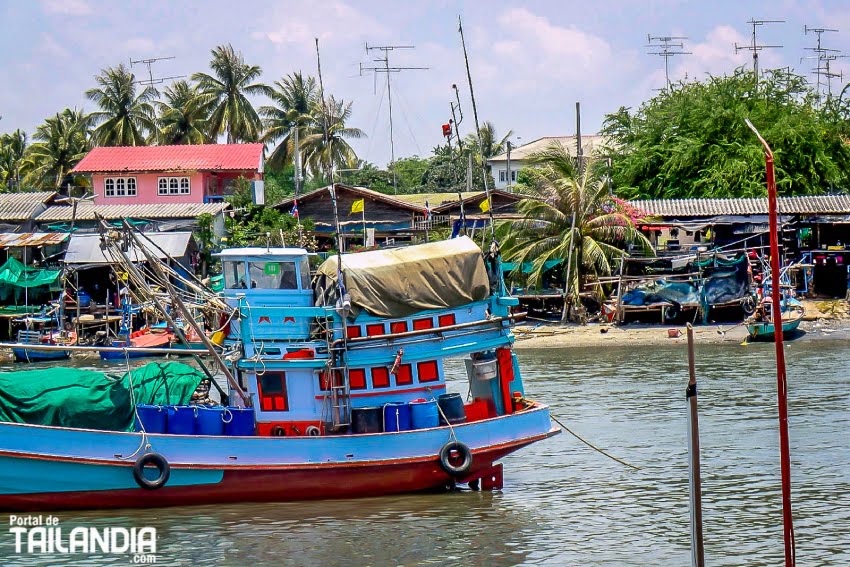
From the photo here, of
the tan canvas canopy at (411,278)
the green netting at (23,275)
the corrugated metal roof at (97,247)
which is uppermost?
the corrugated metal roof at (97,247)

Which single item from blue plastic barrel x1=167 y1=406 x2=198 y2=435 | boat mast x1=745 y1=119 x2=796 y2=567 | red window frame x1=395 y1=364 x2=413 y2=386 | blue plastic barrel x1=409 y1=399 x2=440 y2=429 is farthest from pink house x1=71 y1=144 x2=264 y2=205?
boat mast x1=745 y1=119 x2=796 y2=567

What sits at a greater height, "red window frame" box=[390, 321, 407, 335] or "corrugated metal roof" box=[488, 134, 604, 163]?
"corrugated metal roof" box=[488, 134, 604, 163]

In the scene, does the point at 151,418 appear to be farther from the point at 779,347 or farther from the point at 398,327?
the point at 779,347

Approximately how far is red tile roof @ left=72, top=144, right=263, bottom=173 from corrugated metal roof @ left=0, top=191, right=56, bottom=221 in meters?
3.30

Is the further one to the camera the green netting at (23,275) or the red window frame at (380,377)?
the green netting at (23,275)

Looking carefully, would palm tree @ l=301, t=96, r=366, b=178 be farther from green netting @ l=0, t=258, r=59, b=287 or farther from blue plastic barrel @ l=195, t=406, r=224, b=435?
blue plastic barrel @ l=195, t=406, r=224, b=435

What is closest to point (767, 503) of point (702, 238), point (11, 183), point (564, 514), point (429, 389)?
point (564, 514)

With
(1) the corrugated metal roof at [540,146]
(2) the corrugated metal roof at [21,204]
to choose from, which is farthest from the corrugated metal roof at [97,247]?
(1) the corrugated metal roof at [540,146]

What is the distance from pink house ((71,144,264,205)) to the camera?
4969 cm

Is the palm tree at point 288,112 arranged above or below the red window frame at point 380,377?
above

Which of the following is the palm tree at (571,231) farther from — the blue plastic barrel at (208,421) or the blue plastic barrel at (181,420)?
the blue plastic barrel at (181,420)

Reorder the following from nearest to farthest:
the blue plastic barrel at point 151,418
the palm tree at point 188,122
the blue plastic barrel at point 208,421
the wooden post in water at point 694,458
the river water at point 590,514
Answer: the wooden post in water at point 694,458, the river water at point 590,514, the blue plastic barrel at point 151,418, the blue plastic barrel at point 208,421, the palm tree at point 188,122

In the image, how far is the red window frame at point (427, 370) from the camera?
56.9 ft

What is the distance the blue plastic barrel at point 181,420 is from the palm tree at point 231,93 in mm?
43401
